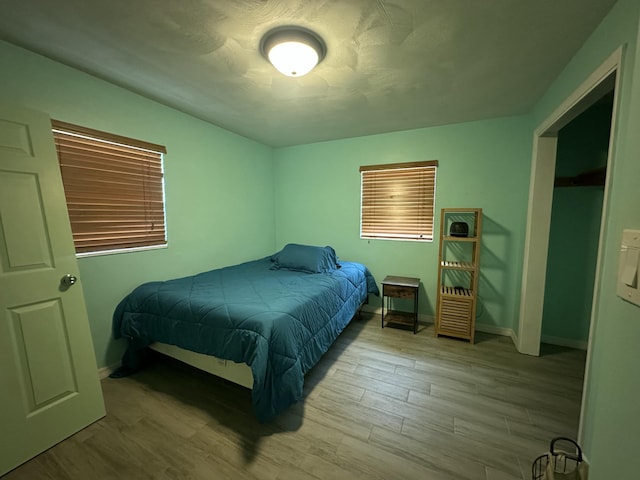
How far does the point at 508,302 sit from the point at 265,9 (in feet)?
11.4

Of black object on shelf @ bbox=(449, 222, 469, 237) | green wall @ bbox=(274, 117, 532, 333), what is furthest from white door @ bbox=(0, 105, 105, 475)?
black object on shelf @ bbox=(449, 222, 469, 237)

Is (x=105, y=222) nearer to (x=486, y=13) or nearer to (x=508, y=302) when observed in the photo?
(x=486, y=13)

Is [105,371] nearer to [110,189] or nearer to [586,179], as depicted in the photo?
[110,189]

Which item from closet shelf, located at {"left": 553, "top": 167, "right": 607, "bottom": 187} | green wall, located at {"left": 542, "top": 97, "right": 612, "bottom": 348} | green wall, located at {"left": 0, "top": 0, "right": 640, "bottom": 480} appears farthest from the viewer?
green wall, located at {"left": 542, "top": 97, "right": 612, "bottom": 348}

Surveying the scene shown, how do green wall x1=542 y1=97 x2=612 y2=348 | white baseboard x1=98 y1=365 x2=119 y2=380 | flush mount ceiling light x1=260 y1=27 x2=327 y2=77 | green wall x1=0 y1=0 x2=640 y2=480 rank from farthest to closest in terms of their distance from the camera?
1. green wall x1=542 y1=97 x2=612 y2=348
2. white baseboard x1=98 y1=365 x2=119 y2=380
3. flush mount ceiling light x1=260 y1=27 x2=327 y2=77
4. green wall x1=0 y1=0 x2=640 y2=480

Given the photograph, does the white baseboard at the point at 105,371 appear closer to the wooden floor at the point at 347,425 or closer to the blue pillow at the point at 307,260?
the wooden floor at the point at 347,425

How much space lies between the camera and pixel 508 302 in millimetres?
2809

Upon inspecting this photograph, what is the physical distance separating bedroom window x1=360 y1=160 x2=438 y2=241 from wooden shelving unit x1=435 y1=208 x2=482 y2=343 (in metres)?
0.31

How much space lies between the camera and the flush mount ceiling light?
1.46 metres

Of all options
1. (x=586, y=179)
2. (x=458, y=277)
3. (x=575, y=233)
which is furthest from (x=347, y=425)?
(x=586, y=179)

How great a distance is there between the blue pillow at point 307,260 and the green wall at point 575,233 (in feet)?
7.82

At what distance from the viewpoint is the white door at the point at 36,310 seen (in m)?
1.38

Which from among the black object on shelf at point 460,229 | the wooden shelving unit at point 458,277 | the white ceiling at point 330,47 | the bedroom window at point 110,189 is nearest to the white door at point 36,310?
the bedroom window at point 110,189

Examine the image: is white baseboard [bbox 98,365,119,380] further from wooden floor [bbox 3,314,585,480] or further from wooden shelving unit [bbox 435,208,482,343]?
wooden shelving unit [bbox 435,208,482,343]
